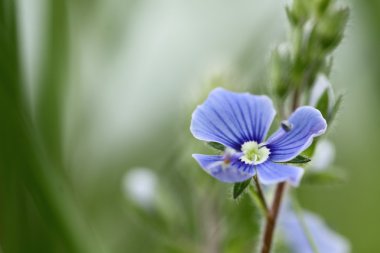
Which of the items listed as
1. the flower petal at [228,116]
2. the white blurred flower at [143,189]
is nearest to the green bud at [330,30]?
the flower petal at [228,116]

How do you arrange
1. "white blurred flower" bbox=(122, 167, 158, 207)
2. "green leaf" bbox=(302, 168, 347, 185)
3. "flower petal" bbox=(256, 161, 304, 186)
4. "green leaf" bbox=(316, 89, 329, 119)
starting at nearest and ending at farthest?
1. "flower petal" bbox=(256, 161, 304, 186)
2. "green leaf" bbox=(316, 89, 329, 119)
3. "green leaf" bbox=(302, 168, 347, 185)
4. "white blurred flower" bbox=(122, 167, 158, 207)

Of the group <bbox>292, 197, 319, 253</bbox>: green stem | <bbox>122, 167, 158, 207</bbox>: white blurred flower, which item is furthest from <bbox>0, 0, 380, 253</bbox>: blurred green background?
<bbox>292, 197, 319, 253</bbox>: green stem

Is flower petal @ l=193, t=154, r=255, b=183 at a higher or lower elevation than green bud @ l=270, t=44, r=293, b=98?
lower

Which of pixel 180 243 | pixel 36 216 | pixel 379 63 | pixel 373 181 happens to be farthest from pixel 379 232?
pixel 36 216

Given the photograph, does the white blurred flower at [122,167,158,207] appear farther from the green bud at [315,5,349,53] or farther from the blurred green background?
the green bud at [315,5,349,53]

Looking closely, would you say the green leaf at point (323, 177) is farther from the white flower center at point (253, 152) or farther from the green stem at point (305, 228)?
the white flower center at point (253, 152)

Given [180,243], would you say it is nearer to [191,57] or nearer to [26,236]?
[26,236]

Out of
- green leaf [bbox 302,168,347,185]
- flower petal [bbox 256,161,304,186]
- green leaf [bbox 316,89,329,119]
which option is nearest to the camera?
flower petal [bbox 256,161,304,186]
